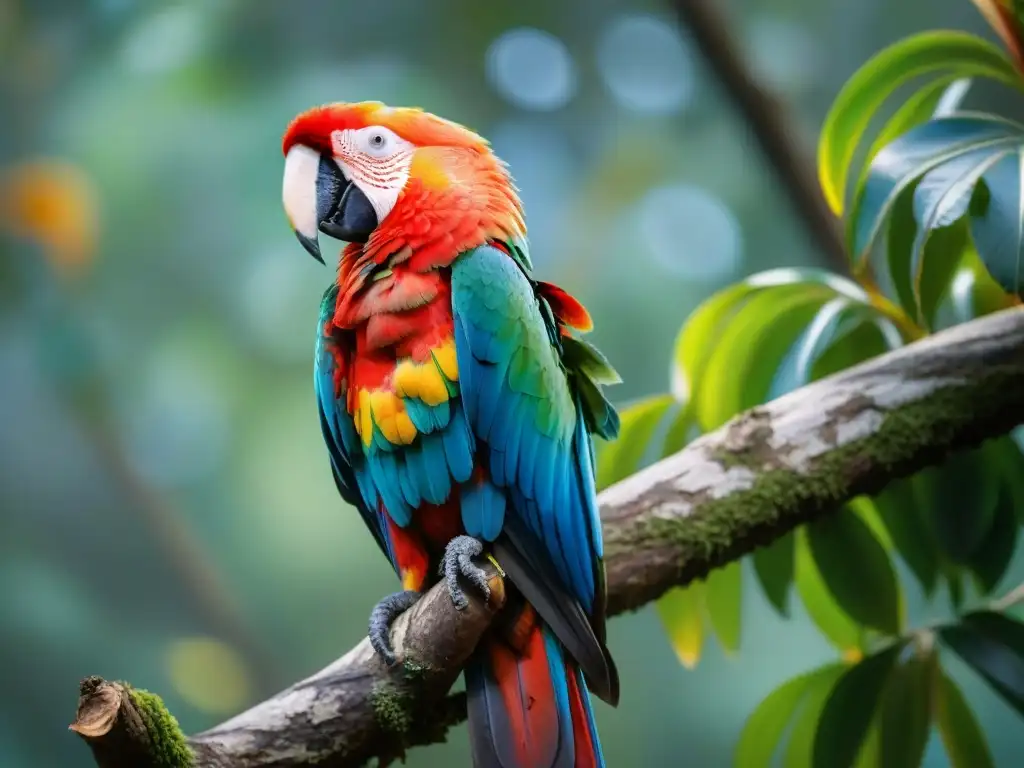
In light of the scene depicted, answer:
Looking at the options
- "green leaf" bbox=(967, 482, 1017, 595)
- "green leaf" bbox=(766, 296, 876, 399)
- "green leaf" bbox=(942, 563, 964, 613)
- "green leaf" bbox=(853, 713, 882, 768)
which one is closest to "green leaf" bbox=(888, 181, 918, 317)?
"green leaf" bbox=(766, 296, 876, 399)

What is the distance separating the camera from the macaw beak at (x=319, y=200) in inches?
49.4

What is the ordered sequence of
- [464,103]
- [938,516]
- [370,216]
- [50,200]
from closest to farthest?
1. [370,216]
2. [938,516]
3. [50,200]
4. [464,103]

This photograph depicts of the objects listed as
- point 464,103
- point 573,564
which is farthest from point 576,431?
point 464,103

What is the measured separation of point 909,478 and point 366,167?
104 centimetres

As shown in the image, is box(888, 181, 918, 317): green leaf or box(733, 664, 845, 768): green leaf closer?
box(888, 181, 918, 317): green leaf

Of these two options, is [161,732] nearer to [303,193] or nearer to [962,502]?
[303,193]

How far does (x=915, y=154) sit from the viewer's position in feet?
4.61

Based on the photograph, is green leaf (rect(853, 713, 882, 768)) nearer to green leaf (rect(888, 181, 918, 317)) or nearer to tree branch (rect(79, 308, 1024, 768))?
tree branch (rect(79, 308, 1024, 768))

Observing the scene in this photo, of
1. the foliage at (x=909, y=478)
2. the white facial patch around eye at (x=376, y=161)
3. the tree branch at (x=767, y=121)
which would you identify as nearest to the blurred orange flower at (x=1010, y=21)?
the foliage at (x=909, y=478)

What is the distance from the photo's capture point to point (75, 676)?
221 cm

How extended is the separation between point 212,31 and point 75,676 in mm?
1718

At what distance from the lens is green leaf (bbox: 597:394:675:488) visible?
1.66 metres

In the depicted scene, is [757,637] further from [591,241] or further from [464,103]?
[464,103]

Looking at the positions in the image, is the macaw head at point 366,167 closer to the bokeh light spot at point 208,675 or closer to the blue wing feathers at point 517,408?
the blue wing feathers at point 517,408
